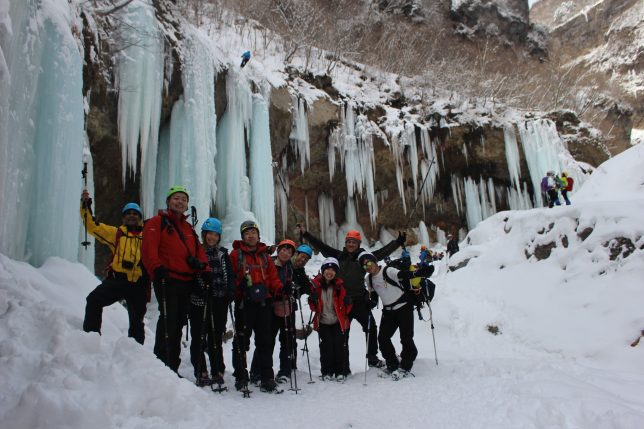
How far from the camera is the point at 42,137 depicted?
488 centimetres

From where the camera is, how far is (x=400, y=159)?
53.5 ft

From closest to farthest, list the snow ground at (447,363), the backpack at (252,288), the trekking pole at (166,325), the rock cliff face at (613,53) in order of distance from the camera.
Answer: the snow ground at (447,363), the trekking pole at (166,325), the backpack at (252,288), the rock cliff face at (613,53)

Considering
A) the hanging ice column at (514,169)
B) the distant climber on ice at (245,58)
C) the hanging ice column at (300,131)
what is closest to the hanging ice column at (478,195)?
the hanging ice column at (514,169)

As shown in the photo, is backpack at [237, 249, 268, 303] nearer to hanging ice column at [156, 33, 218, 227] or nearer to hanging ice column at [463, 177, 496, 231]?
hanging ice column at [156, 33, 218, 227]

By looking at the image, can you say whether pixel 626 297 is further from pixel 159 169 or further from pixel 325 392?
pixel 159 169

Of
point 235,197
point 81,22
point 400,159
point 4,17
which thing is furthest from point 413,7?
point 4,17

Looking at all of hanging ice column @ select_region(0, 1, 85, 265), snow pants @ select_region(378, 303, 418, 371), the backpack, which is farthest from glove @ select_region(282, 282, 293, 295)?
hanging ice column @ select_region(0, 1, 85, 265)

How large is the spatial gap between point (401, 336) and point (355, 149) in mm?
11689

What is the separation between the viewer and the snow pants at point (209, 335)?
11.5 ft

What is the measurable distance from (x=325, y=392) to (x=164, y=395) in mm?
1630

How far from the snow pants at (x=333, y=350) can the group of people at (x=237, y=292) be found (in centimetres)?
1

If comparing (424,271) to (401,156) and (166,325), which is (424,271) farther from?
(401,156)

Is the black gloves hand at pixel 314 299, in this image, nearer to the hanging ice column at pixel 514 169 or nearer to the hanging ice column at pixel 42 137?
the hanging ice column at pixel 42 137

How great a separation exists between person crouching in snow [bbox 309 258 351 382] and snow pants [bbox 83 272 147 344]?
1.69 meters
